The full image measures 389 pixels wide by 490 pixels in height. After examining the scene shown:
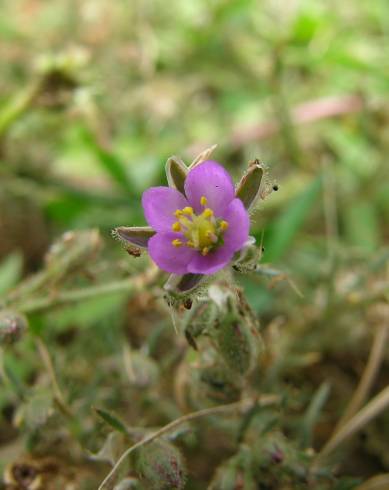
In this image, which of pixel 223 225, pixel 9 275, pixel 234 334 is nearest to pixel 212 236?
pixel 223 225

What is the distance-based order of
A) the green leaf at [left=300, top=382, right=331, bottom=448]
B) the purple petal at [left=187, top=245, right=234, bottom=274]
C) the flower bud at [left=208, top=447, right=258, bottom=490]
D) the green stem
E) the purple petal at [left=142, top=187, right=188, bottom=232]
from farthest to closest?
the green stem < the green leaf at [left=300, top=382, right=331, bottom=448] < the flower bud at [left=208, top=447, right=258, bottom=490] < the purple petal at [left=142, top=187, right=188, bottom=232] < the purple petal at [left=187, top=245, right=234, bottom=274]

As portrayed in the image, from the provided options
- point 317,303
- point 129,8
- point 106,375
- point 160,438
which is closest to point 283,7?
point 129,8

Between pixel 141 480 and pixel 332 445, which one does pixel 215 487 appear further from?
pixel 332 445

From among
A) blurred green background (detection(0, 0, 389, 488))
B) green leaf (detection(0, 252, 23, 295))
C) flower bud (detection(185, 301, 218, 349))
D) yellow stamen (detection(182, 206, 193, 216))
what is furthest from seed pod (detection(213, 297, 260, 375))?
green leaf (detection(0, 252, 23, 295))

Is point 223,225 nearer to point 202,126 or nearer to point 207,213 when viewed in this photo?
point 207,213

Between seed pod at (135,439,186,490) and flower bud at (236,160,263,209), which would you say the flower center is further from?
seed pod at (135,439,186,490)
